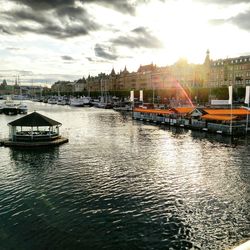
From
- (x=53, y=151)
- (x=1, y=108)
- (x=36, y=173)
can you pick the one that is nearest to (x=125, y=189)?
(x=36, y=173)

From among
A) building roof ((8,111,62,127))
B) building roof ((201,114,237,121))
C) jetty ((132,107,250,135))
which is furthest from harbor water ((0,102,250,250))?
building roof ((201,114,237,121))

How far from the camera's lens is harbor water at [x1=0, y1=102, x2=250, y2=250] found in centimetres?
2059

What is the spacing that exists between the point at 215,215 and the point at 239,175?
12805mm

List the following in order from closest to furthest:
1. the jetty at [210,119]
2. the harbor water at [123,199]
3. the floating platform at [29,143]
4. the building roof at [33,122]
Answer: the harbor water at [123,199], the floating platform at [29,143], the building roof at [33,122], the jetty at [210,119]

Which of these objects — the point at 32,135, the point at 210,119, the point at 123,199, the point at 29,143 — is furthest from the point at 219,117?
the point at 123,199

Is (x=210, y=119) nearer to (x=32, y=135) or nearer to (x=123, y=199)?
(x=32, y=135)

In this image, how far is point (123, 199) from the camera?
27.5 metres

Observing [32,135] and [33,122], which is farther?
[32,135]

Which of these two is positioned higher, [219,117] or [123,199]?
[219,117]

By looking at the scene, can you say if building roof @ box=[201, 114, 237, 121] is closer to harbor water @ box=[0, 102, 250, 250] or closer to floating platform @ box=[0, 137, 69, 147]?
harbor water @ box=[0, 102, 250, 250]

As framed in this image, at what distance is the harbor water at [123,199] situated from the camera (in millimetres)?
20594

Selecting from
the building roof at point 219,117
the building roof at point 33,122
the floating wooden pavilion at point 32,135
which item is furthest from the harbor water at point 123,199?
the building roof at point 219,117

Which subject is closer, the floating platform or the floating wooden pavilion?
the floating platform

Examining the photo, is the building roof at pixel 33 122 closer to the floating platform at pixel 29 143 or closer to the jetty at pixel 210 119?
the floating platform at pixel 29 143
